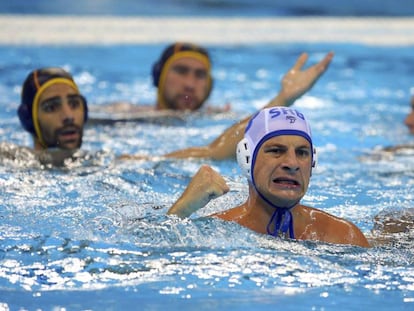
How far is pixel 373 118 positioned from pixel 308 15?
4797mm

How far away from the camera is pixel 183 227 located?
12.3 feet

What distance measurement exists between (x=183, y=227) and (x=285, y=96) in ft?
4.39

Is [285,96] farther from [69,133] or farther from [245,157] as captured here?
[69,133]

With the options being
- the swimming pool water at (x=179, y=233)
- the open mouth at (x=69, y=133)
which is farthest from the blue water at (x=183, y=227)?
the open mouth at (x=69, y=133)

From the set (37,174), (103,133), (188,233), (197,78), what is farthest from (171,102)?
(188,233)

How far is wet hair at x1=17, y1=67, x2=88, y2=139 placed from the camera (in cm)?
550

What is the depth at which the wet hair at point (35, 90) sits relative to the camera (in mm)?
5496

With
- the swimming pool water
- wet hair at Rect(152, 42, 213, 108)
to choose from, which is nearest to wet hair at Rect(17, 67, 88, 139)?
the swimming pool water

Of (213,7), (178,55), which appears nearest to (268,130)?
(178,55)

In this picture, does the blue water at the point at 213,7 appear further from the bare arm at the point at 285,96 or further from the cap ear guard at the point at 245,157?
the cap ear guard at the point at 245,157

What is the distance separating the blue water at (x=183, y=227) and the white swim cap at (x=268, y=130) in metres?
0.29

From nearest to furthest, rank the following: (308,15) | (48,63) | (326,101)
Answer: (326,101) < (48,63) < (308,15)

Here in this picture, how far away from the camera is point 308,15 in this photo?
39.1 feet

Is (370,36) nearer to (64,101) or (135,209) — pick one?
(64,101)
